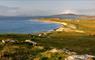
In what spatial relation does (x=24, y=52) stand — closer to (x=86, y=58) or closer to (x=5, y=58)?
(x=5, y=58)

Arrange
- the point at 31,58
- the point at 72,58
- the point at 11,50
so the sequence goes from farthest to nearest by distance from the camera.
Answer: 1. the point at 11,50
2. the point at 31,58
3. the point at 72,58

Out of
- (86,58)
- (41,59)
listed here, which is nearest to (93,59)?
(86,58)

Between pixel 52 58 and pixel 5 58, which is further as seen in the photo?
pixel 5 58

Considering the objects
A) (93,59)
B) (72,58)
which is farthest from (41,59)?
(93,59)

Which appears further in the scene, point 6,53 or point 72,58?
point 6,53

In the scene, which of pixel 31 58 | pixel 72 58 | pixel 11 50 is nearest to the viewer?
pixel 72 58

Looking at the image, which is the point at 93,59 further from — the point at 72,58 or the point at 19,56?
the point at 19,56

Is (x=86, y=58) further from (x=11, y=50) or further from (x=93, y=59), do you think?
(x=11, y=50)
